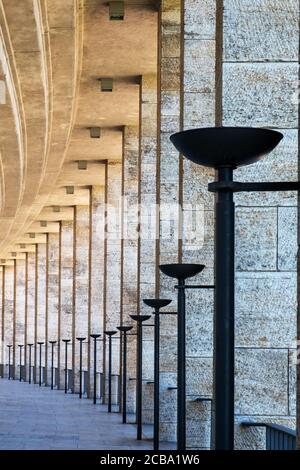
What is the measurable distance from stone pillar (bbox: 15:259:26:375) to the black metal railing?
46.4 metres

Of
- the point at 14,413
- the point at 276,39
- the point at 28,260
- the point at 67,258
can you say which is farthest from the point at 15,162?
the point at 28,260

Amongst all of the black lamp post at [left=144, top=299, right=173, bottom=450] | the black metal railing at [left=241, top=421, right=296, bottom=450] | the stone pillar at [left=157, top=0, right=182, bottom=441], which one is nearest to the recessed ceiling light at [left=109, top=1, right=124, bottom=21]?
the stone pillar at [left=157, top=0, right=182, bottom=441]

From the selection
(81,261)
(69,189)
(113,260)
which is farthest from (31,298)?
(113,260)

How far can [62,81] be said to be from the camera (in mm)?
19016

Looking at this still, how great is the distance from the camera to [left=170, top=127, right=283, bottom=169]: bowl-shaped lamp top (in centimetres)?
526

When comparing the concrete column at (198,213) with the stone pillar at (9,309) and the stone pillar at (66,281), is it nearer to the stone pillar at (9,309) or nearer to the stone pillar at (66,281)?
the stone pillar at (66,281)

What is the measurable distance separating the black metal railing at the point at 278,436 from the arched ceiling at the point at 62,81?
627 cm

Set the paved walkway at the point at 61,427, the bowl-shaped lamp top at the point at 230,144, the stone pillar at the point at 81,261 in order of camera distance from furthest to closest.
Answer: the stone pillar at the point at 81,261
the paved walkway at the point at 61,427
the bowl-shaped lamp top at the point at 230,144

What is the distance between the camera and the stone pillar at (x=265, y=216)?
1002cm

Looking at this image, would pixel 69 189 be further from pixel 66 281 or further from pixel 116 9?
pixel 116 9

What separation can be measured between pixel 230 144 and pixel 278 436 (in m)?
4.59

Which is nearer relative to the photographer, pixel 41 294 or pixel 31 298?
pixel 41 294

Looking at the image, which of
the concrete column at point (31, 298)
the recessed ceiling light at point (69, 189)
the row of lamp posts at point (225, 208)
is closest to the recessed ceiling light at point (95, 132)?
the recessed ceiling light at point (69, 189)

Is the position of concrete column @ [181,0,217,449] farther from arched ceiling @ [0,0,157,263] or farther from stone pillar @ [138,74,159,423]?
stone pillar @ [138,74,159,423]
